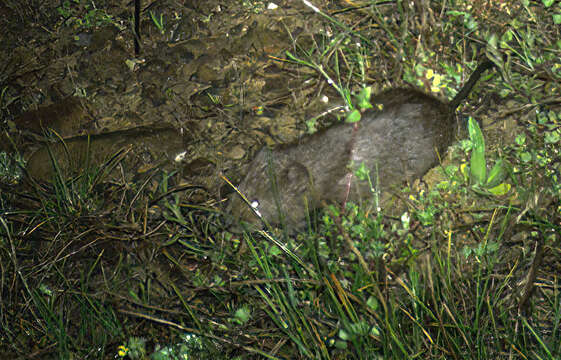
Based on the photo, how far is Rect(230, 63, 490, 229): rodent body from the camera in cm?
168

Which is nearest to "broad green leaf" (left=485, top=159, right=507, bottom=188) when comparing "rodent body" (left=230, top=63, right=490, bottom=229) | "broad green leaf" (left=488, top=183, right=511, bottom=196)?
"broad green leaf" (left=488, top=183, right=511, bottom=196)

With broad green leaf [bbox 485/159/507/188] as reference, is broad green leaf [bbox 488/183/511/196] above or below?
below

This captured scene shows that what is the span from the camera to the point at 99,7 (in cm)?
224

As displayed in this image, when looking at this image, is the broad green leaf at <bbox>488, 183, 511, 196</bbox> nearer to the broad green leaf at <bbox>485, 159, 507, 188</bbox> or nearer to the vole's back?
the broad green leaf at <bbox>485, 159, 507, 188</bbox>

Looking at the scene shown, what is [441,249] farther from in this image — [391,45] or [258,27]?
[258,27]

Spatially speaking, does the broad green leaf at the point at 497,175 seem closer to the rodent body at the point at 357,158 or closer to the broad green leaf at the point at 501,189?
the broad green leaf at the point at 501,189

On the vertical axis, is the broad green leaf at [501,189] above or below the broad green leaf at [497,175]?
below

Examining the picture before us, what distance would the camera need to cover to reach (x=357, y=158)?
5.63 ft

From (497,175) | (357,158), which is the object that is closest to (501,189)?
(497,175)

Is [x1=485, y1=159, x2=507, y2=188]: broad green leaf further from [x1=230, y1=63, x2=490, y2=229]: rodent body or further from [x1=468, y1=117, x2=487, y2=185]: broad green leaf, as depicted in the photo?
[x1=230, y1=63, x2=490, y2=229]: rodent body

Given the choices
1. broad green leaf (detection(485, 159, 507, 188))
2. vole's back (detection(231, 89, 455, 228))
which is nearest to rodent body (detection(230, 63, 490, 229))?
vole's back (detection(231, 89, 455, 228))

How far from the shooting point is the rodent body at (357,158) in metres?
1.68

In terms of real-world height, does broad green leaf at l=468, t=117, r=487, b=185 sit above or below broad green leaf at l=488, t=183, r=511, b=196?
above

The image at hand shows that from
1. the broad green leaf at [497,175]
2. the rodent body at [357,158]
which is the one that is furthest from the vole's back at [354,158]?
the broad green leaf at [497,175]
